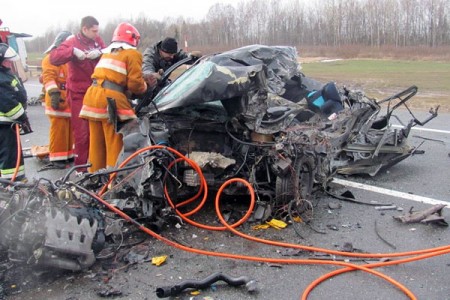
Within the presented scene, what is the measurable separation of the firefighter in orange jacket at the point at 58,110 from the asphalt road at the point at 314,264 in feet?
9.78

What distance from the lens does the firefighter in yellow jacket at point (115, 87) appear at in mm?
4695

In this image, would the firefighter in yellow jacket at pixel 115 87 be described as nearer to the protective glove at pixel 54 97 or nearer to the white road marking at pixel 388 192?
the protective glove at pixel 54 97

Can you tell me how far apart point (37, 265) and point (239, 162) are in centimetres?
A: 195

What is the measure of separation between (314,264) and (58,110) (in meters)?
4.37

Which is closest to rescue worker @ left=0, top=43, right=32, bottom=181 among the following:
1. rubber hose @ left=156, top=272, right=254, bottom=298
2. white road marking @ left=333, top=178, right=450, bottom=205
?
rubber hose @ left=156, top=272, right=254, bottom=298

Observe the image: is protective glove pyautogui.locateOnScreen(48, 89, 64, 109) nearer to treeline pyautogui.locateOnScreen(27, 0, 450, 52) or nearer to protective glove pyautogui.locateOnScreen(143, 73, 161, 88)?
protective glove pyautogui.locateOnScreen(143, 73, 161, 88)

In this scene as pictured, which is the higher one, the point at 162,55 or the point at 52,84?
the point at 162,55

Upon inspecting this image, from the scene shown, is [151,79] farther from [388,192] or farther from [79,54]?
[388,192]

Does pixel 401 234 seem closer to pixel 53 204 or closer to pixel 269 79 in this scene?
pixel 269 79

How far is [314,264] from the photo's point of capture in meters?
3.36

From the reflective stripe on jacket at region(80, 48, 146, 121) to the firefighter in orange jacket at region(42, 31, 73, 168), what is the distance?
1.51 meters

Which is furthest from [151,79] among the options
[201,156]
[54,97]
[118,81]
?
[54,97]

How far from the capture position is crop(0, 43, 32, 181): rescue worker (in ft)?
15.3

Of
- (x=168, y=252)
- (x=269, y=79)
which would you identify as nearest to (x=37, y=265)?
(x=168, y=252)
